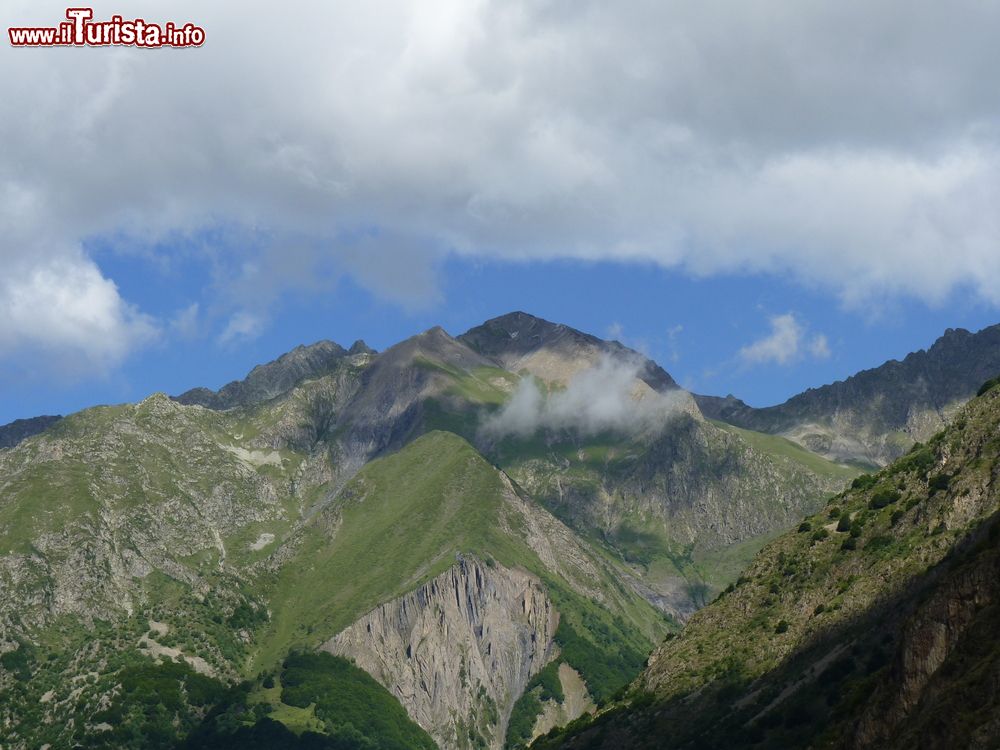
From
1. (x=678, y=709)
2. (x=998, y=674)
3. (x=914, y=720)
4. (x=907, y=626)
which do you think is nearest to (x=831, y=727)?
(x=907, y=626)

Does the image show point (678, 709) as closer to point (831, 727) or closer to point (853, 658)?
point (853, 658)

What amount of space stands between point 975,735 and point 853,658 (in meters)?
83.6

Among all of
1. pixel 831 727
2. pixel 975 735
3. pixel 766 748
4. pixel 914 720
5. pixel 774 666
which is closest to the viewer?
pixel 975 735

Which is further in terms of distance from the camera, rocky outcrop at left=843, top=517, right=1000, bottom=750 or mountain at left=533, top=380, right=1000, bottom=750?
mountain at left=533, top=380, right=1000, bottom=750

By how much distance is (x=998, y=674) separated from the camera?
276 feet

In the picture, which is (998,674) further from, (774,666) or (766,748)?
(774,666)

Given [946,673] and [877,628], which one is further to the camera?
[877,628]

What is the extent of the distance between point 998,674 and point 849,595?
10006 cm

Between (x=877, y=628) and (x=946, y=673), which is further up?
(x=877, y=628)

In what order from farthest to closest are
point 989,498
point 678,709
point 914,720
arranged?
1. point 678,709
2. point 989,498
3. point 914,720

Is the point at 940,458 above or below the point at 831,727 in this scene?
above

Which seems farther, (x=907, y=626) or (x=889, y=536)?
(x=889, y=536)

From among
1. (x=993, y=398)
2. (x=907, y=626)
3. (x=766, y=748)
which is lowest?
(x=766, y=748)

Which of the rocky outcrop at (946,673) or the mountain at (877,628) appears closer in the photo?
the rocky outcrop at (946,673)
